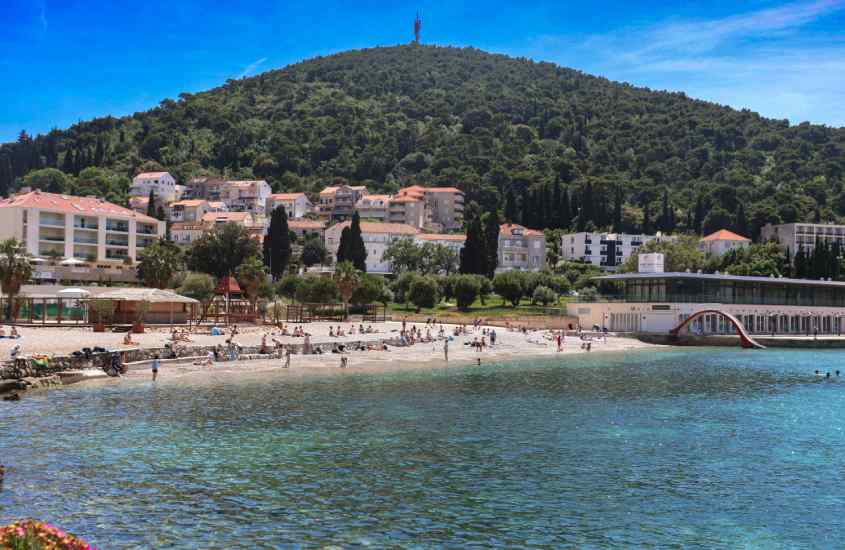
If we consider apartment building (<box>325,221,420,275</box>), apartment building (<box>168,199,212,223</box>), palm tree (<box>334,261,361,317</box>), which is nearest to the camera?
palm tree (<box>334,261,361,317</box>)

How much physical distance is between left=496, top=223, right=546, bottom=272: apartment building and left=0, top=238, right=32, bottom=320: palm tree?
96880 mm

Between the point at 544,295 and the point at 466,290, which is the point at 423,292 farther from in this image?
the point at 544,295

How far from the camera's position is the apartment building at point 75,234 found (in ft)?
290

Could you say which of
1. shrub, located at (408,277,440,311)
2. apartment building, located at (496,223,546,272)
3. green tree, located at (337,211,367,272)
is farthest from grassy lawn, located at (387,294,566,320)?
apartment building, located at (496,223,546,272)

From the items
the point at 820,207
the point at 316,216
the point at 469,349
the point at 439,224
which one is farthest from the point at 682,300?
the point at 820,207

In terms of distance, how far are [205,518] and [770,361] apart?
5402 cm

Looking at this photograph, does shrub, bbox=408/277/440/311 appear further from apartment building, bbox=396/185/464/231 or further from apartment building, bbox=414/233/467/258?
apartment building, bbox=396/185/464/231

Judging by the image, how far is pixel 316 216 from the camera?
181000mm

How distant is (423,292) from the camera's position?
9162 centimetres

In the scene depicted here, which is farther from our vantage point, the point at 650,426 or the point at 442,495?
the point at 650,426

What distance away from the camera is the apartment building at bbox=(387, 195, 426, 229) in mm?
166500

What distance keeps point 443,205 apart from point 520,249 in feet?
127

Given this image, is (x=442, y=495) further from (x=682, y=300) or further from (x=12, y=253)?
(x=682, y=300)

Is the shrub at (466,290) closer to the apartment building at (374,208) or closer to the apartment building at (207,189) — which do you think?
the apartment building at (374,208)
